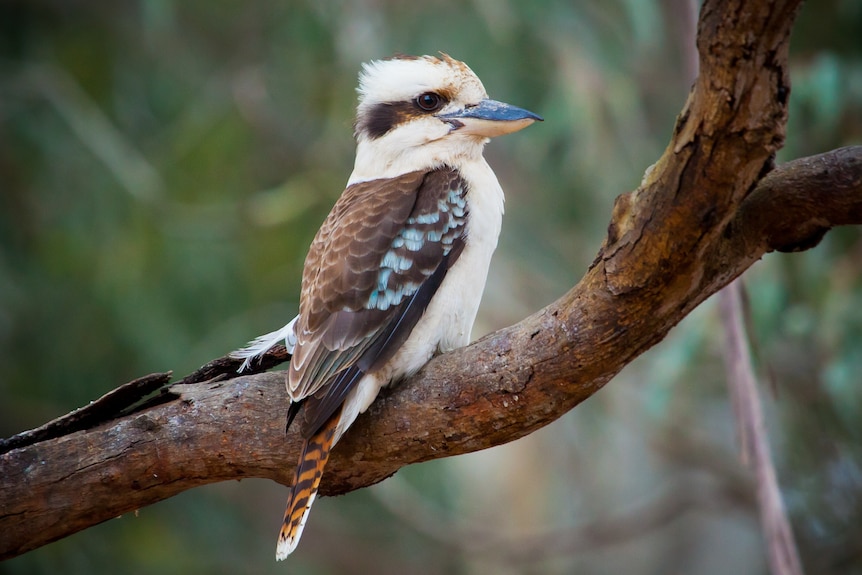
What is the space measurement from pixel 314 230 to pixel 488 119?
136 inches

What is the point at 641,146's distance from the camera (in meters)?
6.28

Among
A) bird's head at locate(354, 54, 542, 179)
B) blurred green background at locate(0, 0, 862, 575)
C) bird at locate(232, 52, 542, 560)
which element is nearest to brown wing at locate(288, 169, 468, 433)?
bird at locate(232, 52, 542, 560)

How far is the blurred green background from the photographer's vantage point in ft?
17.8

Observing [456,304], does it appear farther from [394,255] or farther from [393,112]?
[393,112]

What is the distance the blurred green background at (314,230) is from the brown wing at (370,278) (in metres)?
2.36

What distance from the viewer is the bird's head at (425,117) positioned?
2576 mm

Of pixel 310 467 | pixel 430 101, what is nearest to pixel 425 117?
pixel 430 101

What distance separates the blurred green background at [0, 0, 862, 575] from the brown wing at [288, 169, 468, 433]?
2.36 meters

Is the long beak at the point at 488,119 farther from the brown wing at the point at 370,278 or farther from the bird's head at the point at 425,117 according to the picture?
the brown wing at the point at 370,278

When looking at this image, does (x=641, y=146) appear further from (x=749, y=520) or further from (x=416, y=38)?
(x=749, y=520)

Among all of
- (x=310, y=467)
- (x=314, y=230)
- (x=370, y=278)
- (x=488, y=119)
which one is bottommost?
(x=310, y=467)

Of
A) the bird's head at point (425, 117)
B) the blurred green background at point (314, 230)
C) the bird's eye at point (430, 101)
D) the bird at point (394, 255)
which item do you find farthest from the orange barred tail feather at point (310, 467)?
the blurred green background at point (314, 230)

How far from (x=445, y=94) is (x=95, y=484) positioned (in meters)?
1.24

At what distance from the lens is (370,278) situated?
2.31 m
